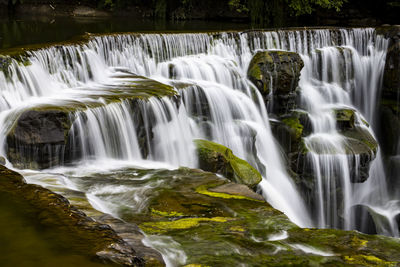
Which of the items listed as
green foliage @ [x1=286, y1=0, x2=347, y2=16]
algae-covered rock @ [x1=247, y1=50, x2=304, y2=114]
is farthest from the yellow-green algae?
green foliage @ [x1=286, y1=0, x2=347, y2=16]

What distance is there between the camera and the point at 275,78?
13297 mm

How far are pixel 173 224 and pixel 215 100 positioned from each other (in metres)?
6.60

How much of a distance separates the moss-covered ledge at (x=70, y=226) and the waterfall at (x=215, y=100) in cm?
360

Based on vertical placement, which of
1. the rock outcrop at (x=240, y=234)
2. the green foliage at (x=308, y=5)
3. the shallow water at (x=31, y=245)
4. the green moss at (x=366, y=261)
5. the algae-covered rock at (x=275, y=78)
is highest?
the green foliage at (x=308, y=5)

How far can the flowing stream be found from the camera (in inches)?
348

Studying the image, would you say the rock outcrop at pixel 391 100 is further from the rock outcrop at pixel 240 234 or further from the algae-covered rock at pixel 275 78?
the rock outcrop at pixel 240 234

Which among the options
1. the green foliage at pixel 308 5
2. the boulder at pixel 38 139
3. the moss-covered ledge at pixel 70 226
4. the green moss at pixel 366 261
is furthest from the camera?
the green foliage at pixel 308 5

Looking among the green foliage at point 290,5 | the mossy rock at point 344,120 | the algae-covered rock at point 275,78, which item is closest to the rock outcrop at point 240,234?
the algae-covered rock at point 275,78

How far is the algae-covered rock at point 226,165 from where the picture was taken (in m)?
8.64

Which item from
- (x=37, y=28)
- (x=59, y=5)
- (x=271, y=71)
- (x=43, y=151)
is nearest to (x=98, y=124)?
(x=43, y=151)

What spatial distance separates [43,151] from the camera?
7.62 metres

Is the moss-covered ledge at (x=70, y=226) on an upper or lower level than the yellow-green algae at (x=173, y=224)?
upper

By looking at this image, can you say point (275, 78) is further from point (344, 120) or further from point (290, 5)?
point (290, 5)

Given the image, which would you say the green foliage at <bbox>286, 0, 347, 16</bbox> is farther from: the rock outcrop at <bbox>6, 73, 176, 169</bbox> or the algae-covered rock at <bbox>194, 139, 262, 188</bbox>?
the rock outcrop at <bbox>6, 73, 176, 169</bbox>
